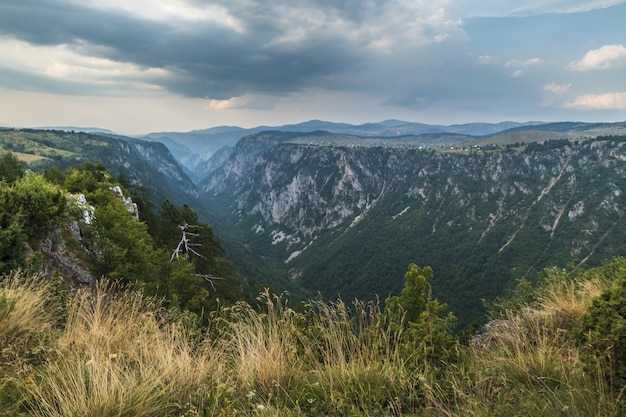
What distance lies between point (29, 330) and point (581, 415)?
8.10 m

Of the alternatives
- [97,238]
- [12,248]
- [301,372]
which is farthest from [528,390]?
[97,238]

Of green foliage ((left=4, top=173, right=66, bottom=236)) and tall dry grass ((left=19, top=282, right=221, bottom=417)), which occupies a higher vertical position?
green foliage ((left=4, top=173, right=66, bottom=236))

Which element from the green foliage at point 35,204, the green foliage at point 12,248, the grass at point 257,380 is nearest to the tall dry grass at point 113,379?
the grass at point 257,380

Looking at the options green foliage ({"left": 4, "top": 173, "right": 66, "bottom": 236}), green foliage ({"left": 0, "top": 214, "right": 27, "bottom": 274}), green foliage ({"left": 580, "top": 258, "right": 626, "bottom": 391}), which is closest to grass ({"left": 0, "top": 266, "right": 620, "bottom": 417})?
green foliage ({"left": 580, "top": 258, "right": 626, "bottom": 391})

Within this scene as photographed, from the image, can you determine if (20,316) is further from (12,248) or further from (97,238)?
(97,238)

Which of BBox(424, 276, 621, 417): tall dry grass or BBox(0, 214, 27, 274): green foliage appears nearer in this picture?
BBox(424, 276, 621, 417): tall dry grass

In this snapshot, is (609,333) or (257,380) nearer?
(609,333)

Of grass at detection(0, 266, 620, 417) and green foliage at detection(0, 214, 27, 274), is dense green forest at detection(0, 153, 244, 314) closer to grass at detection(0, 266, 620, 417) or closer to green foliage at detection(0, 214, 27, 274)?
green foliage at detection(0, 214, 27, 274)

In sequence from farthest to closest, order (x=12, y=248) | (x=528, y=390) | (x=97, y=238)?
(x=97, y=238) → (x=12, y=248) → (x=528, y=390)

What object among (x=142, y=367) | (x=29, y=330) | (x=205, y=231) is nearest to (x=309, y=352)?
(x=142, y=367)

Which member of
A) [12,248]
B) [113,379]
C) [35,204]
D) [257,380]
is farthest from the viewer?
[35,204]

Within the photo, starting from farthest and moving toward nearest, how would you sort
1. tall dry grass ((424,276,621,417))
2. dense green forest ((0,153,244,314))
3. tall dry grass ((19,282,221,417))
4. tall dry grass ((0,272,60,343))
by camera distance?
dense green forest ((0,153,244,314))
tall dry grass ((0,272,60,343))
tall dry grass ((424,276,621,417))
tall dry grass ((19,282,221,417))

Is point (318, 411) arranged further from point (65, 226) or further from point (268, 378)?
point (65, 226)

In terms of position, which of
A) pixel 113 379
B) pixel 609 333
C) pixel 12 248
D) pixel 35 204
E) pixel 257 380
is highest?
pixel 35 204
